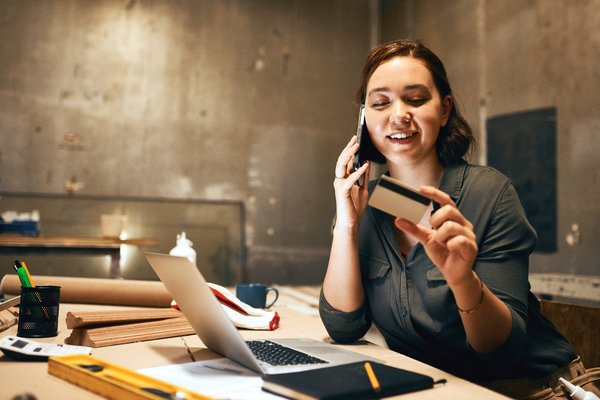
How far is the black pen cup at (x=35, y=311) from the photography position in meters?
1.11

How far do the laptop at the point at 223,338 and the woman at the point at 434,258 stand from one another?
21cm

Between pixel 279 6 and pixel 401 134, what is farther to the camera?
pixel 279 6

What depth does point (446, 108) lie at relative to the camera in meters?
1.43

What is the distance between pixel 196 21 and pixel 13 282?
14.9 ft

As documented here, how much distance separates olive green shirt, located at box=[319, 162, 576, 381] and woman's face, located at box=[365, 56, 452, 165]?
126mm

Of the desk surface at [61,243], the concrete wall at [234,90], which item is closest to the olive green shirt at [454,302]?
the desk surface at [61,243]

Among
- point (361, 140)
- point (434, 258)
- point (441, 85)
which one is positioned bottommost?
point (434, 258)

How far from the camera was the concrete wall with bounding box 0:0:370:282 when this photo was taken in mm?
5000

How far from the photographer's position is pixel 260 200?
569 cm

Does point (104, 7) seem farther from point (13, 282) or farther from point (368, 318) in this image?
point (368, 318)

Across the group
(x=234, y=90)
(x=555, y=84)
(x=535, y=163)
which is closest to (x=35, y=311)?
(x=535, y=163)

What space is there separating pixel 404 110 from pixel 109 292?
1032 mm

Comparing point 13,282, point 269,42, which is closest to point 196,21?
point 269,42

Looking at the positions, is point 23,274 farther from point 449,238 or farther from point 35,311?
point 449,238
